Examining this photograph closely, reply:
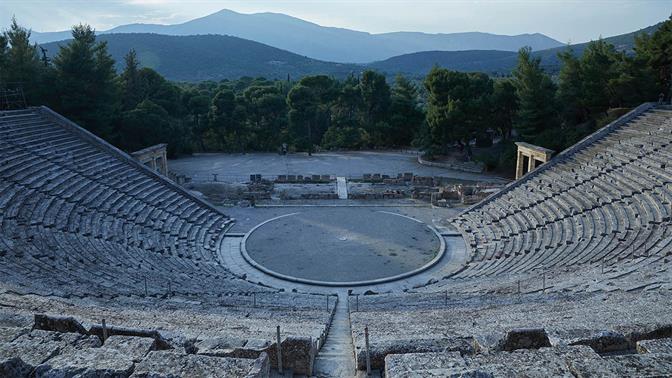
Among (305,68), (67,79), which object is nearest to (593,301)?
(67,79)

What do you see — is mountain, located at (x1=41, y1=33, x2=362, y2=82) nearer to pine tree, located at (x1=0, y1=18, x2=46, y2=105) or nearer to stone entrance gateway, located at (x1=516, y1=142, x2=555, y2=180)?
pine tree, located at (x1=0, y1=18, x2=46, y2=105)

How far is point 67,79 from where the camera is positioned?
29.8 meters

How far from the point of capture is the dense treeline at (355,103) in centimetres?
2952

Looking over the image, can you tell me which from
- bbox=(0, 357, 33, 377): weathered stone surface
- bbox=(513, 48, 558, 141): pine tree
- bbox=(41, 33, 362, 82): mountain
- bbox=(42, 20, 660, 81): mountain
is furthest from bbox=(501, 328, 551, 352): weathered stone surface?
bbox=(41, 33, 362, 82): mountain

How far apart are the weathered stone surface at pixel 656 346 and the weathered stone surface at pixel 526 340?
1040mm

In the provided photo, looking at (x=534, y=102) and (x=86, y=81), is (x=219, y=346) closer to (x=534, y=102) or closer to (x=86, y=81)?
(x=86, y=81)

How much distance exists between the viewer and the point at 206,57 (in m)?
138

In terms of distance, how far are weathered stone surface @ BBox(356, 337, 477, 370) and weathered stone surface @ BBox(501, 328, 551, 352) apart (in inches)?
17.2

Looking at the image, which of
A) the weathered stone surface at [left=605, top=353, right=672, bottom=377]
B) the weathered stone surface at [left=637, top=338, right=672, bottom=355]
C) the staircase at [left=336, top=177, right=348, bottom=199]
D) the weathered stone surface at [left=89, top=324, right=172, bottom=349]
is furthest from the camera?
the staircase at [left=336, top=177, right=348, bottom=199]

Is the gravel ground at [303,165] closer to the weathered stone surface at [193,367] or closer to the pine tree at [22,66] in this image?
the pine tree at [22,66]

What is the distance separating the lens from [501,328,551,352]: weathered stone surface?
5633mm

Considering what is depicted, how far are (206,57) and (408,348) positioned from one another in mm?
143942

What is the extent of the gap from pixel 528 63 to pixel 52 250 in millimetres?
30827

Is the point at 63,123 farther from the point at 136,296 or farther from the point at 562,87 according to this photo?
the point at 562,87
